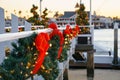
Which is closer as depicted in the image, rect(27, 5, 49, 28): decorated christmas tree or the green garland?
the green garland

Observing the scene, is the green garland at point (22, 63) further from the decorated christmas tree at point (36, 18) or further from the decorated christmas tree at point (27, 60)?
the decorated christmas tree at point (36, 18)

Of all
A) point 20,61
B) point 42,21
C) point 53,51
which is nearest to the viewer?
point 20,61

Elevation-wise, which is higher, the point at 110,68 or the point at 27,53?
the point at 27,53

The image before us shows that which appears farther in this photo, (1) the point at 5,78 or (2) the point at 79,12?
(2) the point at 79,12

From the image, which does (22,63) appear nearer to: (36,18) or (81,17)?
(81,17)

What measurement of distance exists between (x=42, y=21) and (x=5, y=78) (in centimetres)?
2142

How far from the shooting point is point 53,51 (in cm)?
554

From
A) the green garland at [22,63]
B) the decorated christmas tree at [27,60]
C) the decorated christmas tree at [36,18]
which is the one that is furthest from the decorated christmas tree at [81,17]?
the green garland at [22,63]

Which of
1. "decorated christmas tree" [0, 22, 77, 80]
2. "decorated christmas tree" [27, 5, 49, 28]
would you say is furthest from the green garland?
"decorated christmas tree" [27, 5, 49, 28]

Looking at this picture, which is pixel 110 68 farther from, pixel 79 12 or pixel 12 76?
pixel 12 76

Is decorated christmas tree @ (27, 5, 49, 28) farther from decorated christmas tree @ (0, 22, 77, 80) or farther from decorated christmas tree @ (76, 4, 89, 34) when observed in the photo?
decorated christmas tree @ (0, 22, 77, 80)

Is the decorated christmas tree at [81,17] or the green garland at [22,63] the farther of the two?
the decorated christmas tree at [81,17]

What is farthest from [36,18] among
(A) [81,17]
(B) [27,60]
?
(B) [27,60]

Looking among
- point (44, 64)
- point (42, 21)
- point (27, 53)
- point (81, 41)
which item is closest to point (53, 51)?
point (44, 64)
